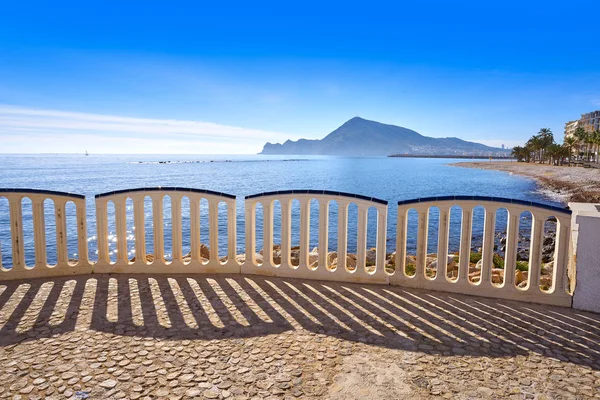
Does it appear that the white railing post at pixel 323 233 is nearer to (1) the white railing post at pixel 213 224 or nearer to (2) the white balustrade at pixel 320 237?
(2) the white balustrade at pixel 320 237

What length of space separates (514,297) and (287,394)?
3.75 m

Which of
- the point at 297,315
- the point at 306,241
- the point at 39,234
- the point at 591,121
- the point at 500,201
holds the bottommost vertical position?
the point at 297,315

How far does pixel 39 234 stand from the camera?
239 inches

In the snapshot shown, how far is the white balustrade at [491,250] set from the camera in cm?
519

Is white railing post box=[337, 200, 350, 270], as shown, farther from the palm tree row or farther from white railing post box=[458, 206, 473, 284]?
the palm tree row

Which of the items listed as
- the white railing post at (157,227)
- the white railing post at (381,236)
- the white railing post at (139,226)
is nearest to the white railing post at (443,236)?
the white railing post at (381,236)

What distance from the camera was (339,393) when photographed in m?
3.21

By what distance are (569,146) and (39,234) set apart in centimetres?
14164

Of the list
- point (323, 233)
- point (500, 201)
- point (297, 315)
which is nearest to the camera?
point (297, 315)

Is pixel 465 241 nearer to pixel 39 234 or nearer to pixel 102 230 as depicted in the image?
pixel 102 230

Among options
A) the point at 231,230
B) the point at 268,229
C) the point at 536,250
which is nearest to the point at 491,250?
the point at 536,250

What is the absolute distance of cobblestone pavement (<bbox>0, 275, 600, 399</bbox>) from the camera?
129 inches

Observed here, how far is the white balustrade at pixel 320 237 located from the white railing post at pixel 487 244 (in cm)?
133

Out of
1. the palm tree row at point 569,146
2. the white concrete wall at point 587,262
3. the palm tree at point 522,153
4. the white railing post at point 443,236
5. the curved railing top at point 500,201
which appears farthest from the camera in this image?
the palm tree at point 522,153
